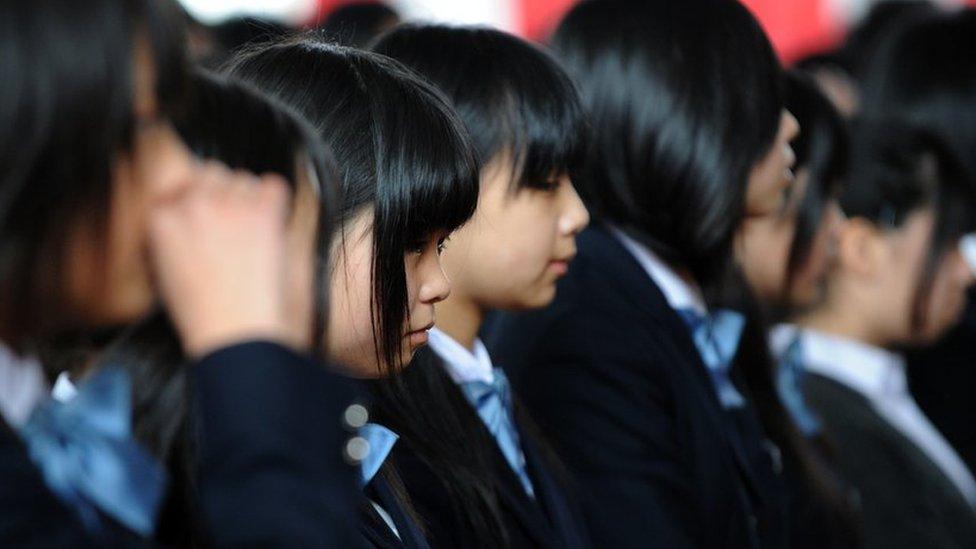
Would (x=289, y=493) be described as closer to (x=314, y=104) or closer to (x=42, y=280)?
(x=42, y=280)

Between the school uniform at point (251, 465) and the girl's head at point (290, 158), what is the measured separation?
50 mm

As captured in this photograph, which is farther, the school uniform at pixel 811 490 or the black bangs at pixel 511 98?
the school uniform at pixel 811 490

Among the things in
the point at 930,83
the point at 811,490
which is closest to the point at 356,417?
the point at 811,490

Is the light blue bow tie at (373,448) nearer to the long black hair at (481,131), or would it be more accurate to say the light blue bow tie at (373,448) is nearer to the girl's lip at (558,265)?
the long black hair at (481,131)

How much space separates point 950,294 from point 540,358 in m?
1.20

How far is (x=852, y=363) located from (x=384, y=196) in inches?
59.8

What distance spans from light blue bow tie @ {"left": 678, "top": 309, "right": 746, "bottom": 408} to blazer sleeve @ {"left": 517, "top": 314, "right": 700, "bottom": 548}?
0.16 meters

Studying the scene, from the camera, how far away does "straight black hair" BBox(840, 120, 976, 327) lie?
112 inches

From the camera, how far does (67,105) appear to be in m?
0.90

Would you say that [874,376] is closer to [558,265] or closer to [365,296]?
[558,265]

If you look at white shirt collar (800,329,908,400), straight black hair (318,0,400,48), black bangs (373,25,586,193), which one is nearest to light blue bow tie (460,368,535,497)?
black bangs (373,25,586,193)

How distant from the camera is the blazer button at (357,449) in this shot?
1.40 m

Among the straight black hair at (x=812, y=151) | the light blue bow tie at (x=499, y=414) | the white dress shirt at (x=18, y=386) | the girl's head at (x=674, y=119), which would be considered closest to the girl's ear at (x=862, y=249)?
the straight black hair at (x=812, y=151)

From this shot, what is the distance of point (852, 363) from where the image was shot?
9.07 ft
